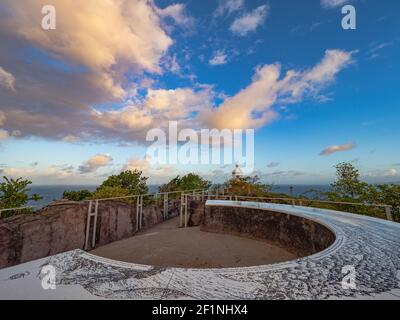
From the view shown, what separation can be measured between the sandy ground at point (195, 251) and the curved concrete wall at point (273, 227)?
0.28 metres

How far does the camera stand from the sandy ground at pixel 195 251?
4883 millimetres

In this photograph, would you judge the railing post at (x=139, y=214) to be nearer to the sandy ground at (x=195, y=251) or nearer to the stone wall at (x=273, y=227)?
the sandy ground at (x=195, y=251)

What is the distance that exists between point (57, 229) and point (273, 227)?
20.3 feet

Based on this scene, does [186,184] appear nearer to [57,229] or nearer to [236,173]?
[236,173]

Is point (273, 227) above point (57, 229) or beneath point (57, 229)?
beneath

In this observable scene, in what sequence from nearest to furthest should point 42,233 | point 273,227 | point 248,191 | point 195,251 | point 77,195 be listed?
point 42,233 → point 195,251 → point 273,227 → point 77,195 → point 248,191

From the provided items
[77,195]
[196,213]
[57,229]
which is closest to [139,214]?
[196,213]

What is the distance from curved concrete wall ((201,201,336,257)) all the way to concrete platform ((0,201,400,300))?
1959 mm

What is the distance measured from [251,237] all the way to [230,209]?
1.31 meters

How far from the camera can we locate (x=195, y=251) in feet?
18.6

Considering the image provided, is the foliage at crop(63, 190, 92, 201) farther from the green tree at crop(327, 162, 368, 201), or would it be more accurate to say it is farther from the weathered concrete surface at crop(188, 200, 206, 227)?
the green tree at crop(327, 162, 368, 201)

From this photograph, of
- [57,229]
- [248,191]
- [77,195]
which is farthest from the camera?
[248,191]
